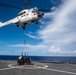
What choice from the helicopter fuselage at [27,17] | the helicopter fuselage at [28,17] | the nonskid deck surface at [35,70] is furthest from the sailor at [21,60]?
the helicopter fuselage at [28,17]

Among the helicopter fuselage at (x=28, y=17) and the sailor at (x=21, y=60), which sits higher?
the helicopter fuselage at (x=28, y=17)

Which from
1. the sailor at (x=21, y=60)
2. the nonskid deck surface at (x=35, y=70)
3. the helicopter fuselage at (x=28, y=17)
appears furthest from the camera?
the sailor at (x=21, y=60)

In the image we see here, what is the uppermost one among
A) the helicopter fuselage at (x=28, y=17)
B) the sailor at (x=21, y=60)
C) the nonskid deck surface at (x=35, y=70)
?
the helicopter fuselage at (x=28, y=17)

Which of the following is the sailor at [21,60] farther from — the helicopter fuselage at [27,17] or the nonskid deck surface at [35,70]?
the helicopter fuselage at [27,17]

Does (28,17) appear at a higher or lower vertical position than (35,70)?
higher

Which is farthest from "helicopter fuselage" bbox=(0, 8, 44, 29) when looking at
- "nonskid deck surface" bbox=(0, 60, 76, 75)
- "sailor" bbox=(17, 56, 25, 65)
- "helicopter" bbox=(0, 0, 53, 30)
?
"nonskid deck surface" bbox=(0, 60, 76, 75)

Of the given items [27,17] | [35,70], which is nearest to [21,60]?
[35,70]

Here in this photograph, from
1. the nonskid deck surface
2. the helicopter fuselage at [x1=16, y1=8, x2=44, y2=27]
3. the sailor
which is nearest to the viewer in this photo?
the nonskid deck surface

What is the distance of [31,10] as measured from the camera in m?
35.0

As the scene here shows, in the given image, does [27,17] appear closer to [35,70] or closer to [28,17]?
[28,17]

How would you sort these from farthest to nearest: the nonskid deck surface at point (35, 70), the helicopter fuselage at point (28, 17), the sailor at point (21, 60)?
the sailor at point (21, 60)
the helicopter fuselage at point (28, 17)
the nonskid deck surface at point (35, 70)

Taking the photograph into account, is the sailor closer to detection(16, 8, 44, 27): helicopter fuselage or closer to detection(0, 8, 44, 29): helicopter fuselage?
detection(0, 8, 44, 29): helicopter fuselage

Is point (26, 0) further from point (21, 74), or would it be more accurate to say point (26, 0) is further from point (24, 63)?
point (24, 63)

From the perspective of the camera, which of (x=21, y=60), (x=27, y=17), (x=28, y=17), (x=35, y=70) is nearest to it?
(x=35, y=70)
